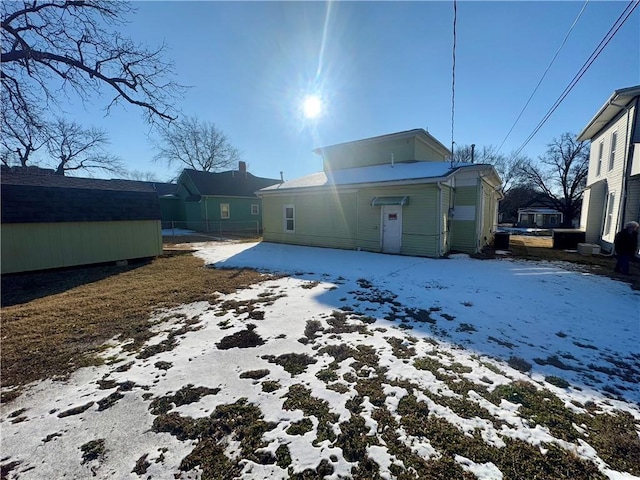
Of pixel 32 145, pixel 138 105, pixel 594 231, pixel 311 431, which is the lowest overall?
pixel 311 431

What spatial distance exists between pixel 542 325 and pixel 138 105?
1512cm

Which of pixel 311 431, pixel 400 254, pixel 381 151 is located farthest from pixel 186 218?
pixel 311 431

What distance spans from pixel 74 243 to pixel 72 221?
0.73 m

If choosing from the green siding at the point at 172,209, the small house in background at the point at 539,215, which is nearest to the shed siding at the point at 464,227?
the green siding at the point at 172,209

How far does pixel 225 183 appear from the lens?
87.1ft

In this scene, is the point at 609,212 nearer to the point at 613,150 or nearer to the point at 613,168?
the point at 613,168

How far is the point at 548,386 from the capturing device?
3.05m

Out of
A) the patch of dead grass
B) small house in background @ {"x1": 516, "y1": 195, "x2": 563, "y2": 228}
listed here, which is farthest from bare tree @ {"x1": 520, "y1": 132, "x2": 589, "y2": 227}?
the patch of dead grass

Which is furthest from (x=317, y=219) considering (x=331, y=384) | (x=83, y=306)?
(x=331, y=384)

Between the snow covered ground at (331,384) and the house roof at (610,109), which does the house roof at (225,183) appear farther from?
the house roof at (610,109)

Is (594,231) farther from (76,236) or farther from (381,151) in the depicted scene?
(76,236)

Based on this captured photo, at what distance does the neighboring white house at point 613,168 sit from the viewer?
35.0 ft

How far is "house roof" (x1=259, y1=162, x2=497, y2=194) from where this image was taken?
1040 cm

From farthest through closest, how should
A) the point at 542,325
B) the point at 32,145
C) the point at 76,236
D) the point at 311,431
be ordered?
1. the point at 32,145
2. the point at 76,236
3. the point at 542,325
4. the point at 311,431
